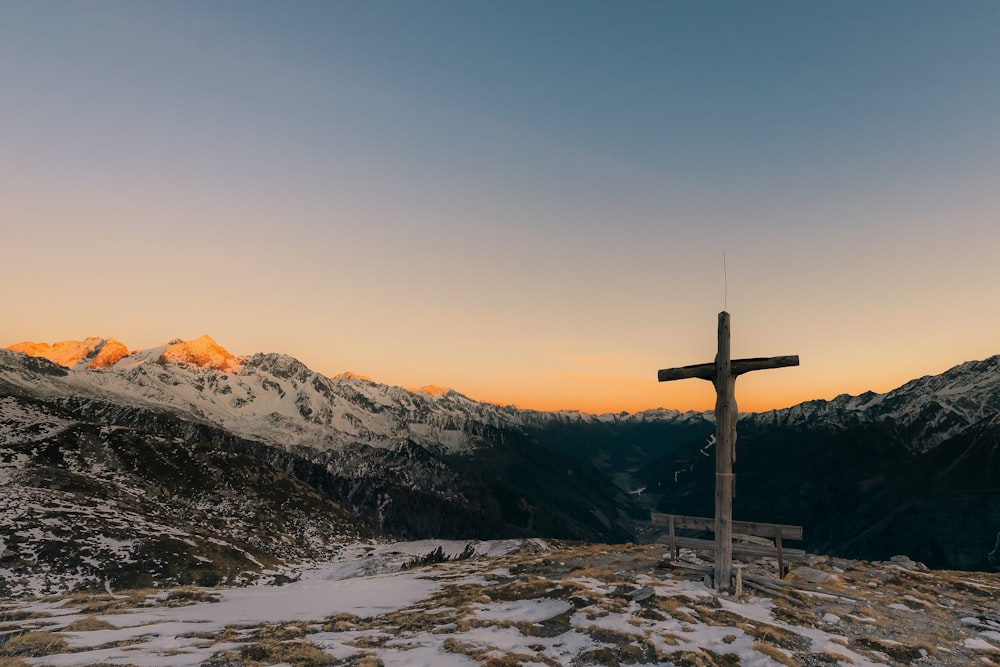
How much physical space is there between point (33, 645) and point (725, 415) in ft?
70.0

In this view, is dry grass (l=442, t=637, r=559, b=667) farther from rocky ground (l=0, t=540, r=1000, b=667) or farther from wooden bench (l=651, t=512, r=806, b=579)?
wooden bench (l=651, t=512, r=806, b=579)

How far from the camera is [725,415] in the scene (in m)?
20.9

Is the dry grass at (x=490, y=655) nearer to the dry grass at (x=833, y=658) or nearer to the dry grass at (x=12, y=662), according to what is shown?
the dry grass at (x=833, y=658)

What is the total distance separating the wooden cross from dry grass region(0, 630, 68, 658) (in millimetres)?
19382

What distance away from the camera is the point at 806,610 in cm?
1797

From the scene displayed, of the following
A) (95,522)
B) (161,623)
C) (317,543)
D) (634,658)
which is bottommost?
(317,543)

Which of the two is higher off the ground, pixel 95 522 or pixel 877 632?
pixel 877 632

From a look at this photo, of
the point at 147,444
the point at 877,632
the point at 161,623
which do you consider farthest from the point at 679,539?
the point at 147,444

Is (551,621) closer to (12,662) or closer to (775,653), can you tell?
(775,653)

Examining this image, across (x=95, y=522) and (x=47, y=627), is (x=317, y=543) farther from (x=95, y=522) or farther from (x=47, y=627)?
(x=47, y=627)

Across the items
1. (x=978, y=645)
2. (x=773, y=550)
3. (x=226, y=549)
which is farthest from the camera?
(x=226, y=549)

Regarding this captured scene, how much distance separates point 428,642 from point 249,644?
14.7 feet

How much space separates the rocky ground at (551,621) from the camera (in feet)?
44.4

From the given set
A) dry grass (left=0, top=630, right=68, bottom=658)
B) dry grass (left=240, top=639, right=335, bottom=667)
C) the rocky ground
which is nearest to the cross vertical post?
the rocky ground
